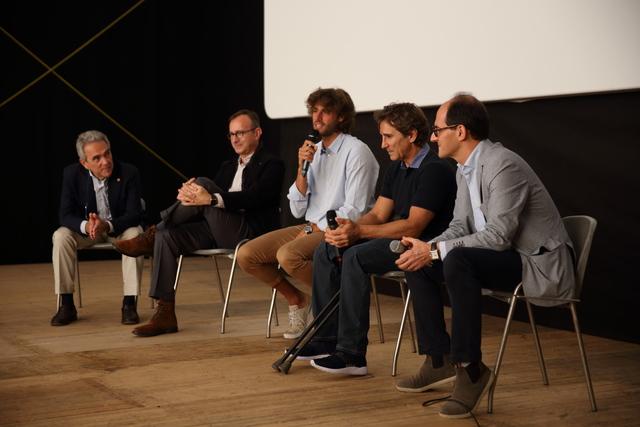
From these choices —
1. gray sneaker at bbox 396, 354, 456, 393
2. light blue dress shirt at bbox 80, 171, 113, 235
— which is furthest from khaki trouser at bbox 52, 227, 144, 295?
gray sneaker at bbox 396, 354, 456, 393

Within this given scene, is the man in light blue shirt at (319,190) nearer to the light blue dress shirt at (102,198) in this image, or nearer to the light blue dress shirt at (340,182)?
the light blue dress shirt at (340,182)

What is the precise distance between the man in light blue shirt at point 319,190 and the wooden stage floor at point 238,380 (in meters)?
0.35

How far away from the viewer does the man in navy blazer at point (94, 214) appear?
4742mm

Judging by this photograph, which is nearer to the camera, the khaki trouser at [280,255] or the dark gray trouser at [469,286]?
the dark gray trouser at [469,286]

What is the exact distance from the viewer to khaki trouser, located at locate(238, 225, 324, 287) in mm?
3988

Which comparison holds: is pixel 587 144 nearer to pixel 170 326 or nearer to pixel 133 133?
pixel 170 326

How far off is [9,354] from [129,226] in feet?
3.64

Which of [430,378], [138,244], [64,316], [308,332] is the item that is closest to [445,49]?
[138,244]

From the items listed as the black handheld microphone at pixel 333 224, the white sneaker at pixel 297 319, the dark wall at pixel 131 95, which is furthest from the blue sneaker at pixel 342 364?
the dark wall at pixel 131 95

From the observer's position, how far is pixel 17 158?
721 cm

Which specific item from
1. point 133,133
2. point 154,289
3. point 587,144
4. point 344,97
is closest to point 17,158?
point 133,133

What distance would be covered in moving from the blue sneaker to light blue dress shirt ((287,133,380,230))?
2.13 ft

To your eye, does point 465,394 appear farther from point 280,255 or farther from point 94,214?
point 94,214

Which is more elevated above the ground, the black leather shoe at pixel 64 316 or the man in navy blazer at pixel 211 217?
the man in navy blazer at pixel 211 217
